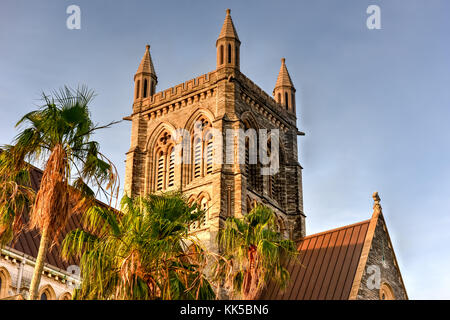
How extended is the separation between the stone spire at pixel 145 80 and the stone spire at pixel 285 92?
26.0 feet

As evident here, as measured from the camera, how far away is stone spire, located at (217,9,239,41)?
39.7 m

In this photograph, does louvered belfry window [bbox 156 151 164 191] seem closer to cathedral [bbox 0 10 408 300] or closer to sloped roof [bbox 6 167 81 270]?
cathedral [bbox 0 10 408 300]

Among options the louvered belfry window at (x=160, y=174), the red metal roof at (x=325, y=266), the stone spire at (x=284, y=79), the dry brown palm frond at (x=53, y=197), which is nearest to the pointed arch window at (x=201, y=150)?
the louvered belfry window at (x=160, y=174)

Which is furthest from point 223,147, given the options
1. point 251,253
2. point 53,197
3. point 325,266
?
point 53,197

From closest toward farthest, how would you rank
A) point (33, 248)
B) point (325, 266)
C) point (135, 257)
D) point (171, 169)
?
point (135, 257) < point (33, 248) < point (325, 266) < point (171, 169)

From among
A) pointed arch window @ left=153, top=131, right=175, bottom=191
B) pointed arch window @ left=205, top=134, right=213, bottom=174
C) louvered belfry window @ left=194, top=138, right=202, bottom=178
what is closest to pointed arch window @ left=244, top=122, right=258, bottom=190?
pointed arch window @ left=205, top=134, right=213, bottom=174

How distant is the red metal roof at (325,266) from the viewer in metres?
25.5

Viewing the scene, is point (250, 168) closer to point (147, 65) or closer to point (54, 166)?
point (147, 65)

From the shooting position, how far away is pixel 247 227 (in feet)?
66.9

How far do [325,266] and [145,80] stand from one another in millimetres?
20791

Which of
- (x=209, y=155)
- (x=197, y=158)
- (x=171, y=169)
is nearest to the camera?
(x=209, y=155)

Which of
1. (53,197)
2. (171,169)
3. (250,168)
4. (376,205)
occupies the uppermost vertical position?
(171,169)

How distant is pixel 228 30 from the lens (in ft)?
131
